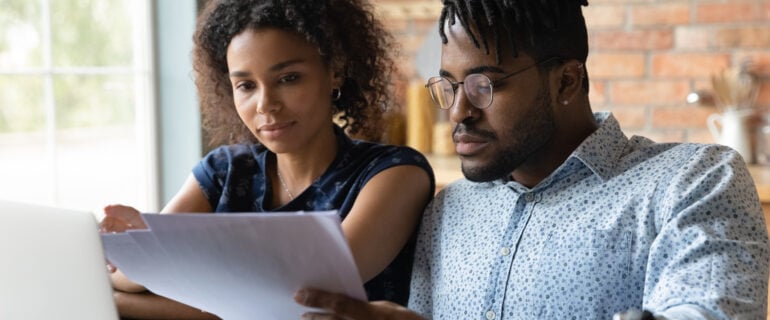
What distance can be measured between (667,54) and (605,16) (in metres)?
0.23

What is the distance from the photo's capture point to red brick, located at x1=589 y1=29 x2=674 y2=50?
3.05m

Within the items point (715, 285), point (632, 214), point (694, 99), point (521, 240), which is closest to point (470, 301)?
point (521, 240)

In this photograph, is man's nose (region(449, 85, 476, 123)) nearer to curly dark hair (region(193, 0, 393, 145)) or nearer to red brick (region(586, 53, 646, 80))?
curly dark hair (region(193, 0, 393, 145))

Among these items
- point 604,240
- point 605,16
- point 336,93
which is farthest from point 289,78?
point 605,16

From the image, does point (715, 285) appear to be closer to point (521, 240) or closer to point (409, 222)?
point (521, 240)

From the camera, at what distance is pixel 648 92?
3094 mm

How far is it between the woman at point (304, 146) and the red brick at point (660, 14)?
162 cm

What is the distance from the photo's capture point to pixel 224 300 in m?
1.22

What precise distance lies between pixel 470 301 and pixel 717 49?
196cm

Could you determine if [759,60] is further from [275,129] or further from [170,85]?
[275,129]

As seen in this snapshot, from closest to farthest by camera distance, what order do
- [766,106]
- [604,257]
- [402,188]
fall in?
[604,257]
[402,188]
[766,106]

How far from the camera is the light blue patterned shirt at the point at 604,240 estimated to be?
3.61 ft

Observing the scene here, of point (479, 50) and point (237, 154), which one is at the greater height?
point (479, 50)

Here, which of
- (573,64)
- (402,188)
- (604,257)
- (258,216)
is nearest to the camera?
(258,216)
